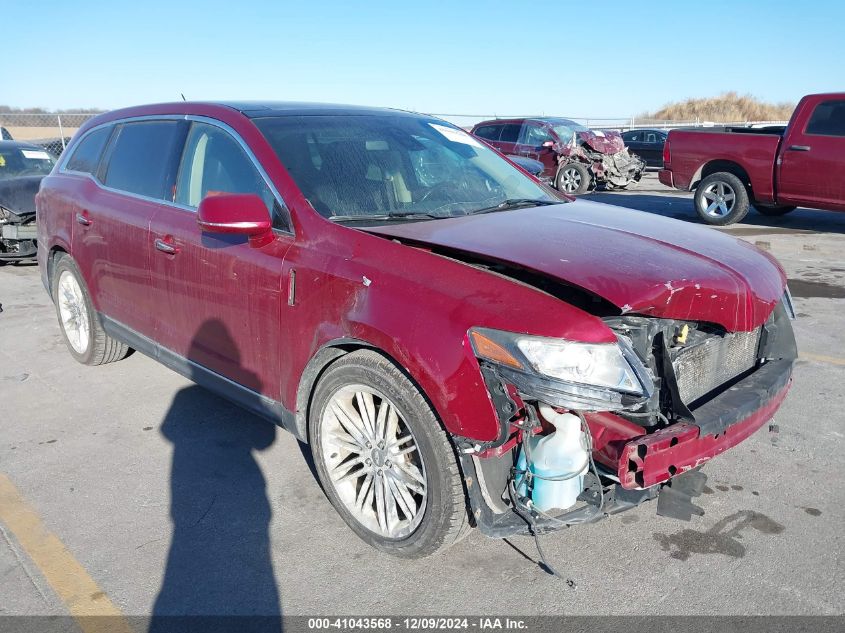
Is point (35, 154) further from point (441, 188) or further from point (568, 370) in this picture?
point (568, 370)

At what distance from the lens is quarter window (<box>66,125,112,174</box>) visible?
491 centimetres

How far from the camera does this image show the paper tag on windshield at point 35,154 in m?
10.6

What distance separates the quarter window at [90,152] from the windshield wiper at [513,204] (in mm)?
2827

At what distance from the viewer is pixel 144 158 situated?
4340mm

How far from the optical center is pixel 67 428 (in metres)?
4.31

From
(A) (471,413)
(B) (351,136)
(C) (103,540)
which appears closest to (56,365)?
(C) (103,540)

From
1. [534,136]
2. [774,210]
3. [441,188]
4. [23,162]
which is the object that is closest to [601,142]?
[534,136]

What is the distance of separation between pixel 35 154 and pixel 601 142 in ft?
38.7

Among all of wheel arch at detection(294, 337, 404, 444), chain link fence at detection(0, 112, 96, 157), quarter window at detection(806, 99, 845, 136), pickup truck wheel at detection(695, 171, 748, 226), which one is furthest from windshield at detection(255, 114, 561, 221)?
chain link fence at detection(0, 112, 96, 157)

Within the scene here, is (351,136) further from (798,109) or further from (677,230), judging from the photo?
(798,109)

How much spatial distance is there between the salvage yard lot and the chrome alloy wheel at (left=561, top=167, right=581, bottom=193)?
12.6m

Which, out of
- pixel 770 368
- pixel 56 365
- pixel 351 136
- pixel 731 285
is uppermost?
pixel 351 136

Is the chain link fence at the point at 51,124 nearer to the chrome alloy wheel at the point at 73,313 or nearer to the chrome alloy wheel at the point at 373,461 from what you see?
the chrome alloy wheel at the point at 73,313

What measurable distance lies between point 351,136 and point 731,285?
6.58 feet
